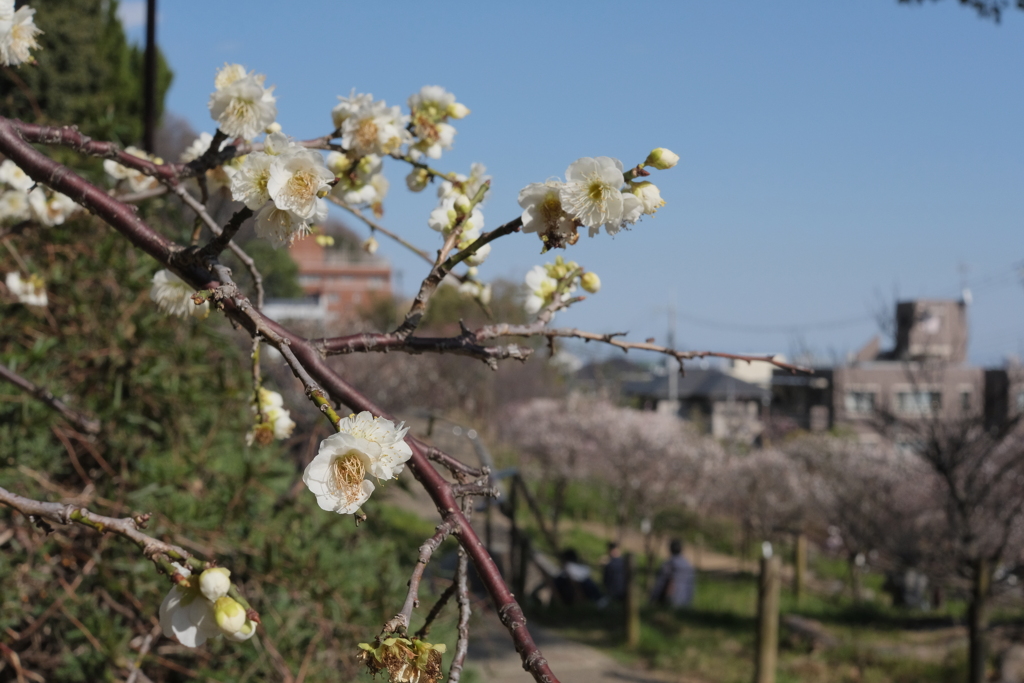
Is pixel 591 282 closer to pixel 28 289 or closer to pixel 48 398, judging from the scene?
pixel 48 398

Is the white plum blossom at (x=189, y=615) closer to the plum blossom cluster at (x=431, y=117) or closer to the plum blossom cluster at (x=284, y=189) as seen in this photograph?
the plum blossom cluster at (x=284, y=189)

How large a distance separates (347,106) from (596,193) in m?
0.67

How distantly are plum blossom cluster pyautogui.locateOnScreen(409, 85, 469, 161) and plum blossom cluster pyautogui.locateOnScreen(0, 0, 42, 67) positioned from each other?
595 millimetres

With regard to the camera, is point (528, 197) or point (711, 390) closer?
point (528, 197)

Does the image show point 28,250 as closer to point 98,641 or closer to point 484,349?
point 98,641

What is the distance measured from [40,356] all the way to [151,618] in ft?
2.58

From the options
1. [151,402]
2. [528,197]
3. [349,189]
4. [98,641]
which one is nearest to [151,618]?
[98,641]

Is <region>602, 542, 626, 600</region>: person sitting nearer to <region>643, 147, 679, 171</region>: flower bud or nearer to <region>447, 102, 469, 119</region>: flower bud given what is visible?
<region>447, 102, 469, 119</region>: flower bud

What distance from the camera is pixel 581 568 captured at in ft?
33.1

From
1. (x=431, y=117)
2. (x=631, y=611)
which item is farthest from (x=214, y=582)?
(x=631, y=611)

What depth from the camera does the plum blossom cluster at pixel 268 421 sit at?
1248 millimetres

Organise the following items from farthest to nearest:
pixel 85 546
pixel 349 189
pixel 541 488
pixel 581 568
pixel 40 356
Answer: pixel 541 488 → pixel 581 568 → pixel 40 356 → pixel 85 546 → pixel 349 189

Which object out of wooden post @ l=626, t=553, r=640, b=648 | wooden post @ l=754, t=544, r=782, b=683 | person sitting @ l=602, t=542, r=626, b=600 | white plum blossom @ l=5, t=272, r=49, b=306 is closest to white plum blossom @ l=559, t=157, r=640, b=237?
white plum blossom @ l=5, t=272, r=49, b=306

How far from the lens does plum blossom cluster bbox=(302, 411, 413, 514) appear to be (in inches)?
28.5
